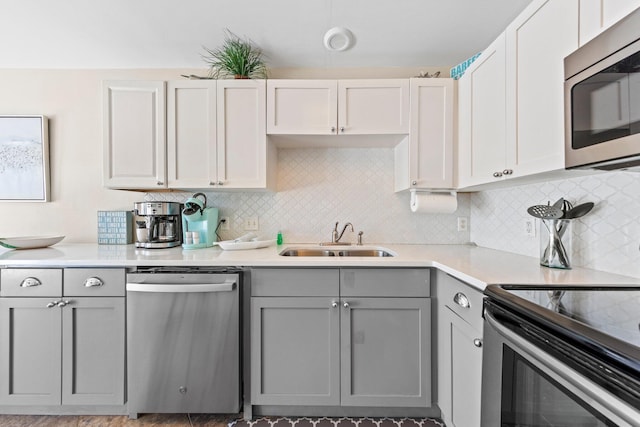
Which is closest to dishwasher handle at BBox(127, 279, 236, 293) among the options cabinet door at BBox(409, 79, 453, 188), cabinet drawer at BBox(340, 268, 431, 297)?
cabinet drawer at BBox(340, 268, 431, 297)

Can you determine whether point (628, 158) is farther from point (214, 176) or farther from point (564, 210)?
point (214, 176)

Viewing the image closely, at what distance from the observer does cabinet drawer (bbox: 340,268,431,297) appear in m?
1.57

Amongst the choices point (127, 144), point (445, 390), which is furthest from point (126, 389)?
point (445, 390)

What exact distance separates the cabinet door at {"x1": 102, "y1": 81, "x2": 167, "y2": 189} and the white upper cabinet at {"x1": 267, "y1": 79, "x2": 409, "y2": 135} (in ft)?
2.55

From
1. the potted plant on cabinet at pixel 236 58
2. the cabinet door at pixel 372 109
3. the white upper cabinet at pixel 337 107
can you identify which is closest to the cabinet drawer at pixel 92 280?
the white upper cabinet at pixel 337 107

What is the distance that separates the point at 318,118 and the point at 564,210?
1.44 m

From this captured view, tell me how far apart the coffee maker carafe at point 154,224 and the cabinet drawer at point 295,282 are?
869 mm

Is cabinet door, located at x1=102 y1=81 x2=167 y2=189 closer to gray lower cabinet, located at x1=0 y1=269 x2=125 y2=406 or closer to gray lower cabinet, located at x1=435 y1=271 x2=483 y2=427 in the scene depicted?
gray lower cabinet, located at x1=0 y1=269 x2=125 y2=406

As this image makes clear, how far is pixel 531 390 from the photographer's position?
788mm

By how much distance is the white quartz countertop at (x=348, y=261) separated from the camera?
1.15 m

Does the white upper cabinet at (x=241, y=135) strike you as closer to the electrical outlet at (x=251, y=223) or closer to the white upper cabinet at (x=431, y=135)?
the electrical outlet at (x=251, y=223)

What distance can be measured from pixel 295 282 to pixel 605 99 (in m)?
1.42

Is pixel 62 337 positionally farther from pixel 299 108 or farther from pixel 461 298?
pixel 461 298

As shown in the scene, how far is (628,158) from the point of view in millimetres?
760
